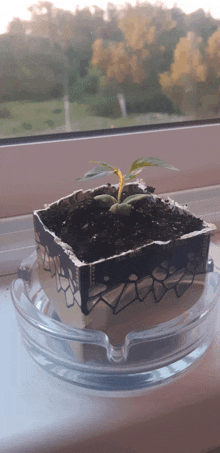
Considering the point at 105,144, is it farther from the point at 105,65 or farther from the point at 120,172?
the point at 120,172

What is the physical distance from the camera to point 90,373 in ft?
1.42

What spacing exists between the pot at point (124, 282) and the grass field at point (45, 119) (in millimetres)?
304

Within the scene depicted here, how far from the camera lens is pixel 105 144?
752 millimetres

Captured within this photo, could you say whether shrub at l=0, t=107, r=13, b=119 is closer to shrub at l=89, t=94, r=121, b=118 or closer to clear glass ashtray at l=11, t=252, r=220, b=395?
shrub at l=89, t=94, r=121, b=118

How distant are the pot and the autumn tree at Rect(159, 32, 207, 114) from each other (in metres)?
0.43

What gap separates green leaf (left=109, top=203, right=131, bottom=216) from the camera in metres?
0.47

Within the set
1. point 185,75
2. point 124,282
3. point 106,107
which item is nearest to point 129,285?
point 124,282

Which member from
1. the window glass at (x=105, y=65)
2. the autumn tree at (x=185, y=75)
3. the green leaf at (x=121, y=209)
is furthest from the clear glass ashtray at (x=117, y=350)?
the autumn tree at (x=185, y=75)

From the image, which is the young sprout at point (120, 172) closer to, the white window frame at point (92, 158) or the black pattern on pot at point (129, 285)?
the black pattern on pot at point (129, 285)

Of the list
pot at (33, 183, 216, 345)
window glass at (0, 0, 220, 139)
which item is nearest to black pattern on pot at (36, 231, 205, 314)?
pot at (33, 183, 216, 345)

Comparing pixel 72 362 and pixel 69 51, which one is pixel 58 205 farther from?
pixel 69 51

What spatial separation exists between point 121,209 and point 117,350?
179 millimetres

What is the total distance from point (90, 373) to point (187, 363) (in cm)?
13

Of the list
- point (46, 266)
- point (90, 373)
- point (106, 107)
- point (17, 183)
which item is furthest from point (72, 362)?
point (106, 107)
